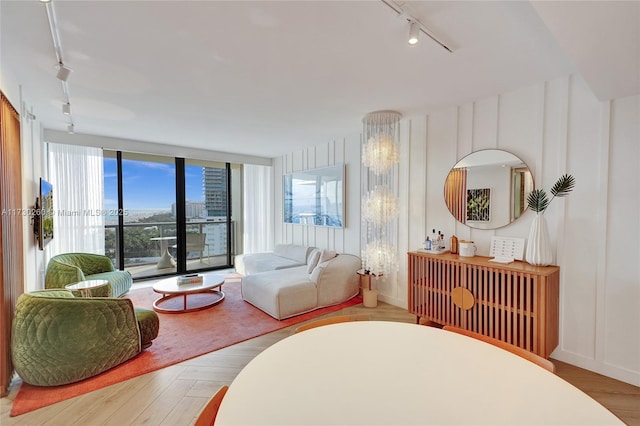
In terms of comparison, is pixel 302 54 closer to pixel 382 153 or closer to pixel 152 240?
pixel 382 153

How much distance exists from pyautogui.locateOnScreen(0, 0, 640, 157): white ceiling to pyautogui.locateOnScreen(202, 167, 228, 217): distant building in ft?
8.83

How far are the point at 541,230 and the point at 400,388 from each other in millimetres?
2246

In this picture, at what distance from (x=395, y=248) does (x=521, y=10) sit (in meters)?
2.79

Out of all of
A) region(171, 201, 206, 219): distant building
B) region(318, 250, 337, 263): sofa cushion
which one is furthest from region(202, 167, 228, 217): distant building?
region(318, 250, 337, 263): sofa cushion

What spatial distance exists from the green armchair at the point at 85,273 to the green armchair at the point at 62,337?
1.12 metres

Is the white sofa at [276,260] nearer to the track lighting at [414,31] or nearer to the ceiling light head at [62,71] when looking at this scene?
the ceiling light head at [62,71]

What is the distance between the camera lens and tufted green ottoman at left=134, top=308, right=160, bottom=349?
106 inches

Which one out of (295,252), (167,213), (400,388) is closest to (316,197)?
(295,252)

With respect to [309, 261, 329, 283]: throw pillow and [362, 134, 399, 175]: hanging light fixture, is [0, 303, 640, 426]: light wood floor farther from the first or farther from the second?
[362, 134, 399, 175]: hanging light fixture

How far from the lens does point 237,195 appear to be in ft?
21.5

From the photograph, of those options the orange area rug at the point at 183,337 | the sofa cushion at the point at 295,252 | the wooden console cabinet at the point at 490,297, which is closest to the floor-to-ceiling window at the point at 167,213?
the orange area rug at the point at 183,337

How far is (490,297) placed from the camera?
2566 millimetres

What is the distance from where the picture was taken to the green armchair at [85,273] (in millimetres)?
3422

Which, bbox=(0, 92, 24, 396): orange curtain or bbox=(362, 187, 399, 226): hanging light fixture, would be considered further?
bbox=(362, 187, 399, 226): hanging light fixture
